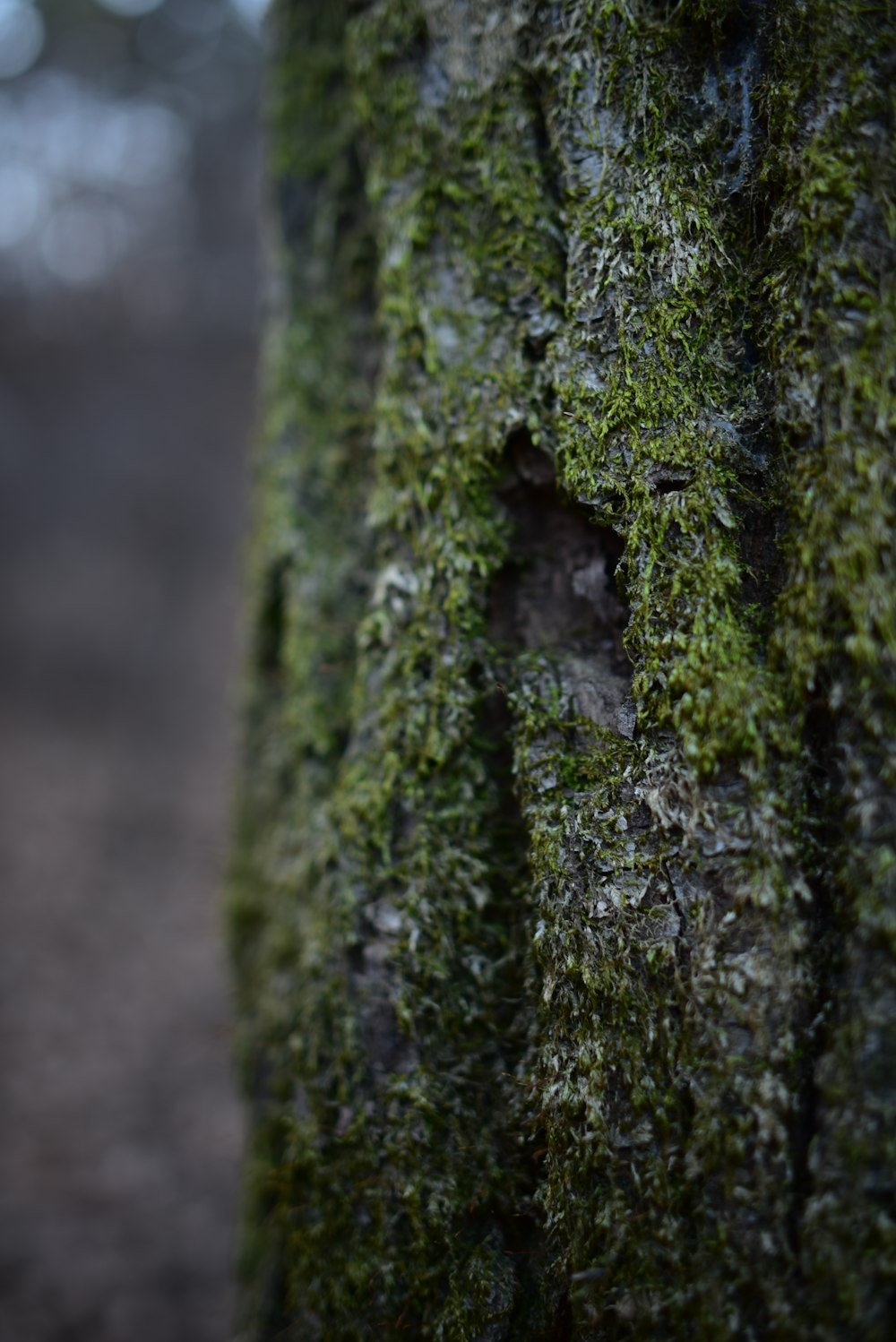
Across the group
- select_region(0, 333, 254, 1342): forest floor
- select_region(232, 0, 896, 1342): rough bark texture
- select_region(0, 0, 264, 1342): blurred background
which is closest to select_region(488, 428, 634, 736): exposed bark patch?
select_region(232, 0, 896, 1342): rough bark texture

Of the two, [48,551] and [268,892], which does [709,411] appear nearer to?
[268,892]

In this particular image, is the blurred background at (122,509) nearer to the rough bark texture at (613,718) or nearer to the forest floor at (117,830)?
the forest floor at (117,830)

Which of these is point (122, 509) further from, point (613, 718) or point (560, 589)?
point (613, 718)

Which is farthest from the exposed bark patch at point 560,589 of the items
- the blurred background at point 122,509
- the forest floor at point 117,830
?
the blurred background at point 122,509

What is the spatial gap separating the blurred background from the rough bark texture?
11.8 feet

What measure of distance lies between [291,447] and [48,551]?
29.7 ft

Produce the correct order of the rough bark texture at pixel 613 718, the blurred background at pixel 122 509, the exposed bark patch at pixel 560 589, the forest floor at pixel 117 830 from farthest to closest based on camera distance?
the blurred background at pixel 122 509 → the forest floor at pixel 117 830 → the exposed bark patch at pixel 560 589 → the rough bark texture at pixel 613 718

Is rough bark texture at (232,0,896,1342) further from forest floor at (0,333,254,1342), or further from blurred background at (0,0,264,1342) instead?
blurred background at (0,0,264,1342)

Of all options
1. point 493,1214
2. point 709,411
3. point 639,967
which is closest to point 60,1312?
point 493,1214

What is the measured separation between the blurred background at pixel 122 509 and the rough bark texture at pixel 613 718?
11.8 ft

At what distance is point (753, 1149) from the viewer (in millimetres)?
1059

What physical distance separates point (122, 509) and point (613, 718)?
1021cm

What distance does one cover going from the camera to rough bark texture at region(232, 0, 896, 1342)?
107cm

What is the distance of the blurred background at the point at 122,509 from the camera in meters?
5.47
